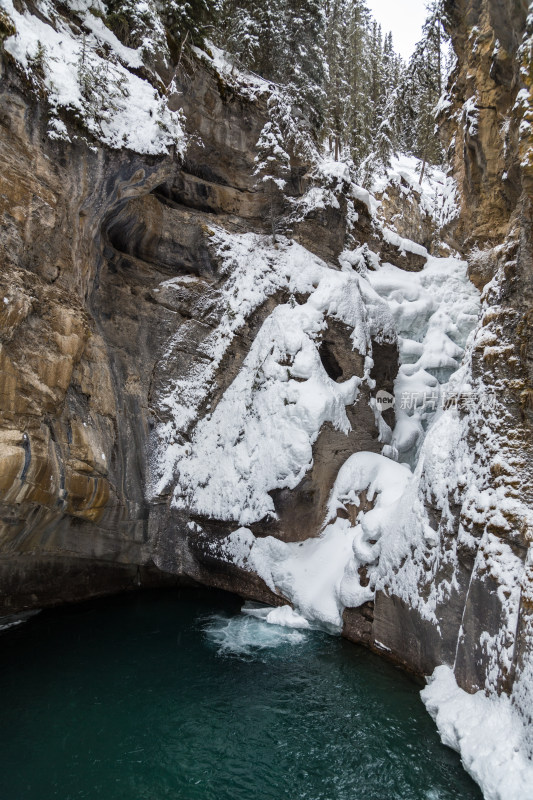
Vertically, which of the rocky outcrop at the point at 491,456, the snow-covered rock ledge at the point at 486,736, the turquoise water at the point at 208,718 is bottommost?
the turquoise water at the point at 208,718

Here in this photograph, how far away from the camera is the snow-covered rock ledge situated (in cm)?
647

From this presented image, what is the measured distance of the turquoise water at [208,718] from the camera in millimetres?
7199

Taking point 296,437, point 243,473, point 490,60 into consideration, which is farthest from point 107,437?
point 490,60

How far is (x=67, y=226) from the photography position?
1146 centimetres

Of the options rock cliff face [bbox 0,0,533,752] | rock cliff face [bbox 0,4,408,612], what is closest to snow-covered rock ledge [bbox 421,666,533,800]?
rock cliff face [bbox 0,0,533,752]

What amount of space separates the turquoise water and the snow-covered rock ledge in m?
0.28

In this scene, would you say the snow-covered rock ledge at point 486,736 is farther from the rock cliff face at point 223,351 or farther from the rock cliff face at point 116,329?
the rock cliff face at point 116,329

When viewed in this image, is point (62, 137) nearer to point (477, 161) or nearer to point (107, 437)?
point (107, 437)

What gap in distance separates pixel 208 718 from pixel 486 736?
4634 millimetres

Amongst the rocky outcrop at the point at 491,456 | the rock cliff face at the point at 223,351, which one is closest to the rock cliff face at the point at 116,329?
the rock cliff face at the point at 223,351

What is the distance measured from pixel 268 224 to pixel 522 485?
1238 cm

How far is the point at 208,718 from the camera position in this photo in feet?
28.8

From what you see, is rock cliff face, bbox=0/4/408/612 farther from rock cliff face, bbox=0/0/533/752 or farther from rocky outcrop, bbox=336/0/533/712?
rocky outcrop, bbox=336/0/533/712

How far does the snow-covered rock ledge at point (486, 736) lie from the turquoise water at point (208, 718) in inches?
11.0
